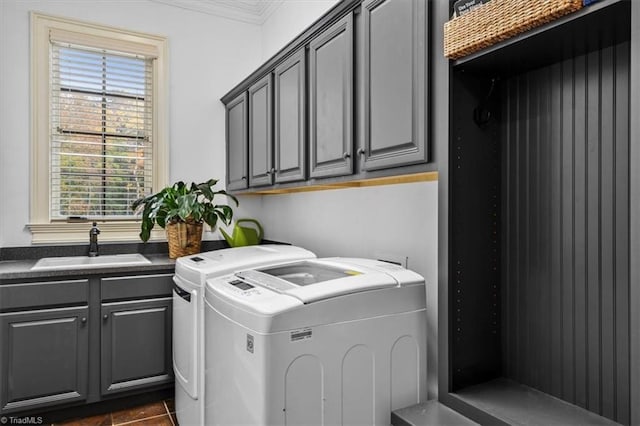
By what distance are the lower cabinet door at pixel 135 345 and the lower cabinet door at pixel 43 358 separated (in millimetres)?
117

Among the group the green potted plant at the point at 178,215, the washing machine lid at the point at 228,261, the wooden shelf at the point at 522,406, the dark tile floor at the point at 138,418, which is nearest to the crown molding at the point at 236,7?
the green potted plant at the point at 178,215

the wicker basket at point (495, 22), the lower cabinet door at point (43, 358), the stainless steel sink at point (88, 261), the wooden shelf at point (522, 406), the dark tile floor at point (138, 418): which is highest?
the wicker basket at point (495, 22)

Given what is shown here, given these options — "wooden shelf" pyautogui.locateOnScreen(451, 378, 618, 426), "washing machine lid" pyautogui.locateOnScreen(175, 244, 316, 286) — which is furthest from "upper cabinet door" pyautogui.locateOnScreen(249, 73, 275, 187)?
"wooden shelf" pyautogui.locateOnScreen(451, 378, 618, 426)

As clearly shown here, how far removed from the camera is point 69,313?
8.34 feet

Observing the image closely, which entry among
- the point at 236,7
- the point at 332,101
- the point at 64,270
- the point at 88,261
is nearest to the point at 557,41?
the point at 332,101

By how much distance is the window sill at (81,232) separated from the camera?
2980 mm

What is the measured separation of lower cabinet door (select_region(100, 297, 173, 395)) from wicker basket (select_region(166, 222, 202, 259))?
37cm

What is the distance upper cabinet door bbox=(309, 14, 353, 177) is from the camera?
1.90 m

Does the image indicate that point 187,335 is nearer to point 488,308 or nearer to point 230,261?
point 230,261

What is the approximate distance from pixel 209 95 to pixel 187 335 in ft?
6.68

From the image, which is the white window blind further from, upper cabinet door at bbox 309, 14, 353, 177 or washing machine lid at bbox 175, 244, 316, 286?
upper cabinet door at bbox 309, 14, 353, 177

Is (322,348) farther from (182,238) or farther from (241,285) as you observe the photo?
(182,238)

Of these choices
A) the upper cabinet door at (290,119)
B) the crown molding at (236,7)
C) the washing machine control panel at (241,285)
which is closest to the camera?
the washing machine control panel at (241,285)

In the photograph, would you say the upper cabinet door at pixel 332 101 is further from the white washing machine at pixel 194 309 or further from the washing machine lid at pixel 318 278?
the white washing machine at pixel 194 309
